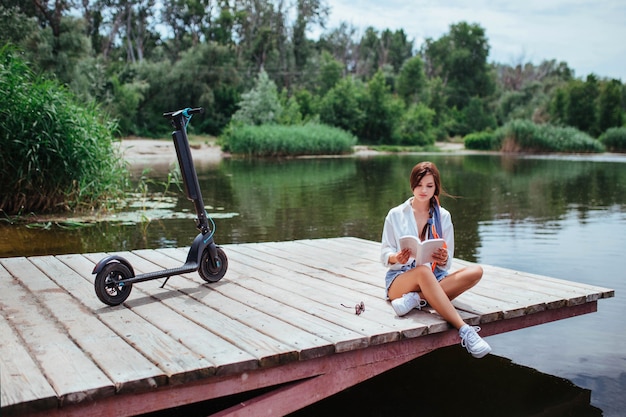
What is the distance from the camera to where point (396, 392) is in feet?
13.6

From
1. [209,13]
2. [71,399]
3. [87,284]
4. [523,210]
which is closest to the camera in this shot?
[71,399]

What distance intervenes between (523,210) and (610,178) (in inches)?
323

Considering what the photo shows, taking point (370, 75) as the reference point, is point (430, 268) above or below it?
below

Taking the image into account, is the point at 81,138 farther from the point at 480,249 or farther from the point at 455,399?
the point at 455,399

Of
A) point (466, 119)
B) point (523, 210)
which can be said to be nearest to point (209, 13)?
point (466, 119)

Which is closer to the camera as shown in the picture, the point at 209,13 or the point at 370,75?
the point at 209,13

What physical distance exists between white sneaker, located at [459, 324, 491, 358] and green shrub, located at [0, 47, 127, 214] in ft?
22.4

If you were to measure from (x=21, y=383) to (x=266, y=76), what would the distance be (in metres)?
36.6

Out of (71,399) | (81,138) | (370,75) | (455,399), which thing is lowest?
(455,399)

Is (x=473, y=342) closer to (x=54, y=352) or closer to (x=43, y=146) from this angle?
(x=54, y=352)

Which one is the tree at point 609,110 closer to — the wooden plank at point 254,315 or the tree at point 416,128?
the tree at point 416,128

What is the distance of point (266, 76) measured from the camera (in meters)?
38.2

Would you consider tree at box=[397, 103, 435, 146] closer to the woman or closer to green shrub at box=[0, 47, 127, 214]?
green shrub at box=[0, 47, 127, 214]

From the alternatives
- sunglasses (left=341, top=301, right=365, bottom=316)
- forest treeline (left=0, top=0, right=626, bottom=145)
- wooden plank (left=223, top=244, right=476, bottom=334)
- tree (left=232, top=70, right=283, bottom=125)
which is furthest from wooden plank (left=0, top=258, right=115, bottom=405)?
tree (left=232, top=70, right=283, bottom=125)
